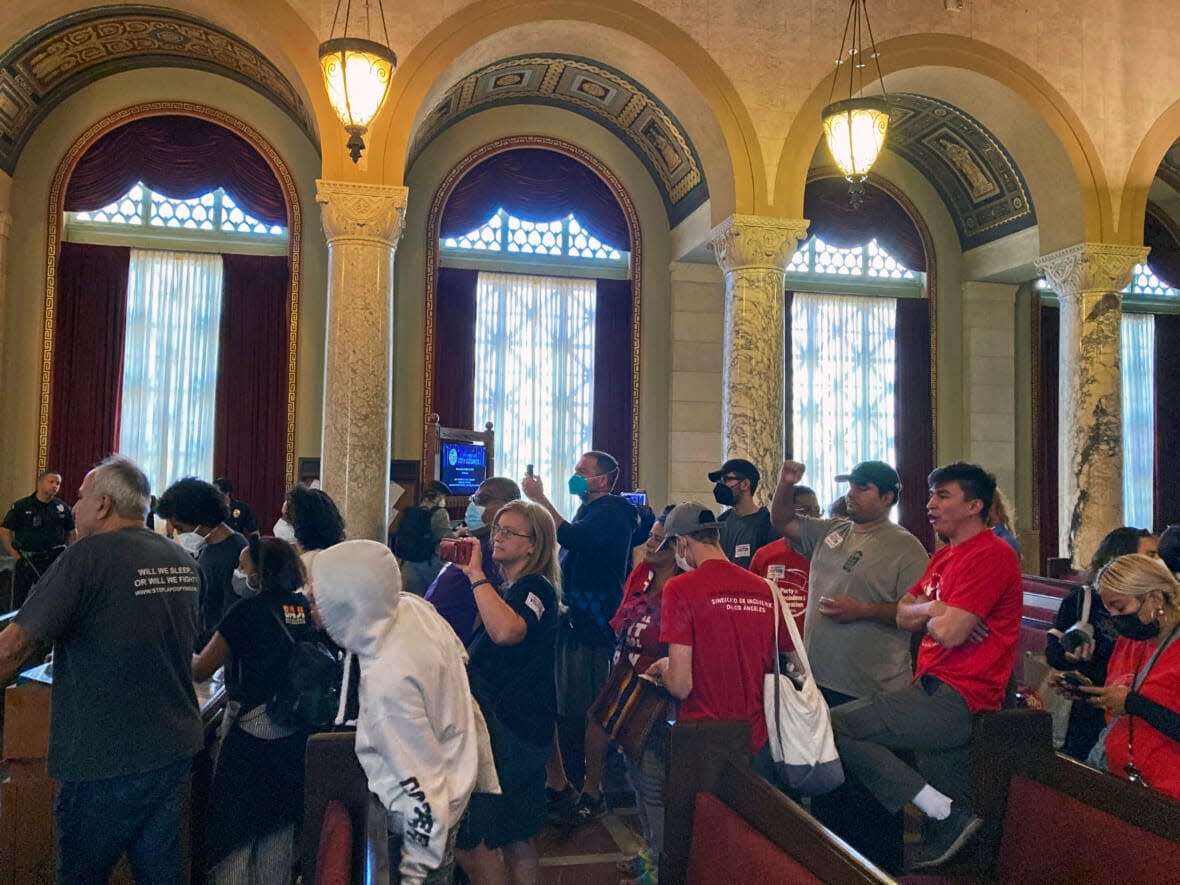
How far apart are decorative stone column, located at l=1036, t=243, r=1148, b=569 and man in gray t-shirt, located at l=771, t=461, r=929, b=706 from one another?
655cm

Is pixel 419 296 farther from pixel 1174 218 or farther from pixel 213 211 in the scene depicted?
pixel 1174 218

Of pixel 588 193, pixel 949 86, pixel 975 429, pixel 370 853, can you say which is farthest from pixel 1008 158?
pixel 370 853

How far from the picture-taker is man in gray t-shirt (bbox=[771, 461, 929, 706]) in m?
3.77

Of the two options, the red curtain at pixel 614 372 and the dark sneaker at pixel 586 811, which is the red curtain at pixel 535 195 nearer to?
the red curtain at pixel 614 372

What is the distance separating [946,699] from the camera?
3303 millimetres

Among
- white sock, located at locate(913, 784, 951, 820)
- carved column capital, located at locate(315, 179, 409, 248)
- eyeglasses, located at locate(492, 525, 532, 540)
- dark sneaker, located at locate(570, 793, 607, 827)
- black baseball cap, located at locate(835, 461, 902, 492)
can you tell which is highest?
carved column capital, located at locate(315, 179, 409, 248)

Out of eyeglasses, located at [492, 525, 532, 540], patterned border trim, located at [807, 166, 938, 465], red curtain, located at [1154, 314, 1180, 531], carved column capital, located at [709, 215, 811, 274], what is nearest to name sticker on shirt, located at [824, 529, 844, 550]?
eyeglasses, located at [492, 525, 532, 540]

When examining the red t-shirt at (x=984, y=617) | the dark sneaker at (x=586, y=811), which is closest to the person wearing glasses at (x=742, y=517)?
the dark sneaker at (x=586, y=811)

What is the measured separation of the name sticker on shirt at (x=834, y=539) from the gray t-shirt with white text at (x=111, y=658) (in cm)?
252

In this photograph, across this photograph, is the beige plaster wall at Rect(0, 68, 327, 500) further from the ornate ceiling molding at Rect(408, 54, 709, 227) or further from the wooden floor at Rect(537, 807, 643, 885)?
the wooden floor at Rect(537, 807, 643, 885)

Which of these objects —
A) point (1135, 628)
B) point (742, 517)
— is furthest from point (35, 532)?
point (1135, 628)

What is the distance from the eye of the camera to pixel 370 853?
2.19 meters

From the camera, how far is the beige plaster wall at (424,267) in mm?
10531

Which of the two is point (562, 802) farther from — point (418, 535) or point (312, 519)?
point (418, 535)
